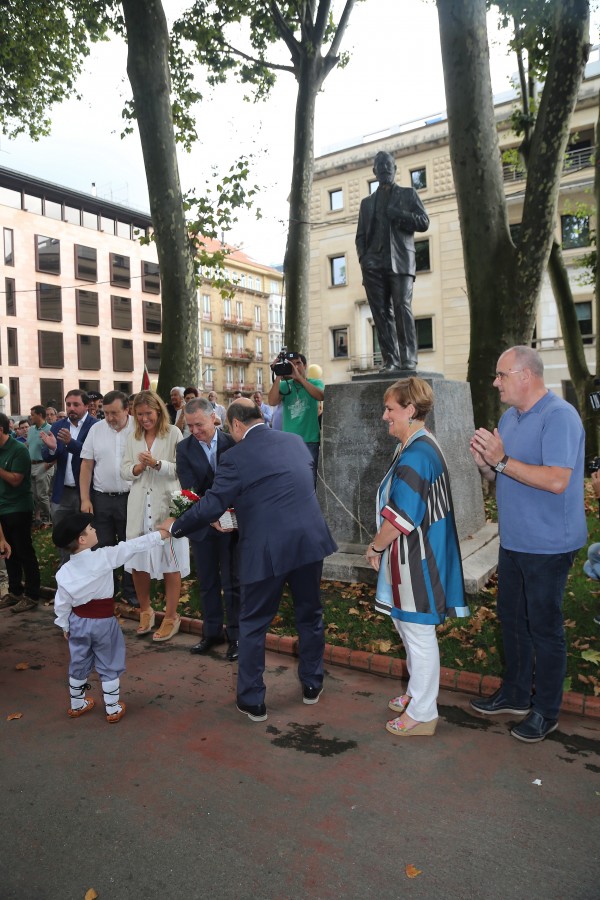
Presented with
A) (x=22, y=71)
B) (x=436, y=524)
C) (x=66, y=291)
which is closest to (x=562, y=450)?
(x=436, y=524)

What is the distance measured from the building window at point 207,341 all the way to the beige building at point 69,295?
9.58 metres

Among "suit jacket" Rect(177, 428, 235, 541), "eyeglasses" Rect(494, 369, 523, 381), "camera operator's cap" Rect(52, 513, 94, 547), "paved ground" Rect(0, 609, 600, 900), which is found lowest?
"paved ground" Rect(0, 609, 600, 900)

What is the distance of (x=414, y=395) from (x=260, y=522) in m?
1.30

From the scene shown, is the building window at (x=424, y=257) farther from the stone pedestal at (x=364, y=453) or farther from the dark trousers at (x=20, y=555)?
the dark trousers at (x=20, y=555)

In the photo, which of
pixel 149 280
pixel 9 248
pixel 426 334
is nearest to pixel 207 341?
pixel 149 280

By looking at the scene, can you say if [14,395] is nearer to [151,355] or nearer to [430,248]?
[151,355]

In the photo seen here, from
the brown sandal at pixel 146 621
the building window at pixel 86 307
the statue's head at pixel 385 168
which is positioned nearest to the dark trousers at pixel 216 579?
the brown sandal at pixel 146 621

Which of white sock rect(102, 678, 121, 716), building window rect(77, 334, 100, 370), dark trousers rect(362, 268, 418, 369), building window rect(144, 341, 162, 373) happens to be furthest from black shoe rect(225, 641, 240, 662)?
building window rect(144, 341, 162, 373)

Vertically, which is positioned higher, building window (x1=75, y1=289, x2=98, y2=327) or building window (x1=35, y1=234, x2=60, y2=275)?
building window (x1=35, y1=234, x2=60, y2=275)

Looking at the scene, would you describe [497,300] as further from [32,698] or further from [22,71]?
[22,71]

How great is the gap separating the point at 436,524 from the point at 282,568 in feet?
3.41

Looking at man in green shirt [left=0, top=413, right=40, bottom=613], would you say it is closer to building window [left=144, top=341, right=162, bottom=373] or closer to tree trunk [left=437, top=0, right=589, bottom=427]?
tree trunk [left=437, top=0, right=589, bottom=427]

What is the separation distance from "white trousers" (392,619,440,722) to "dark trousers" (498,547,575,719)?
0.57 meters

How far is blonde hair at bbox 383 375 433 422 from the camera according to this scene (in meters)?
3.91
